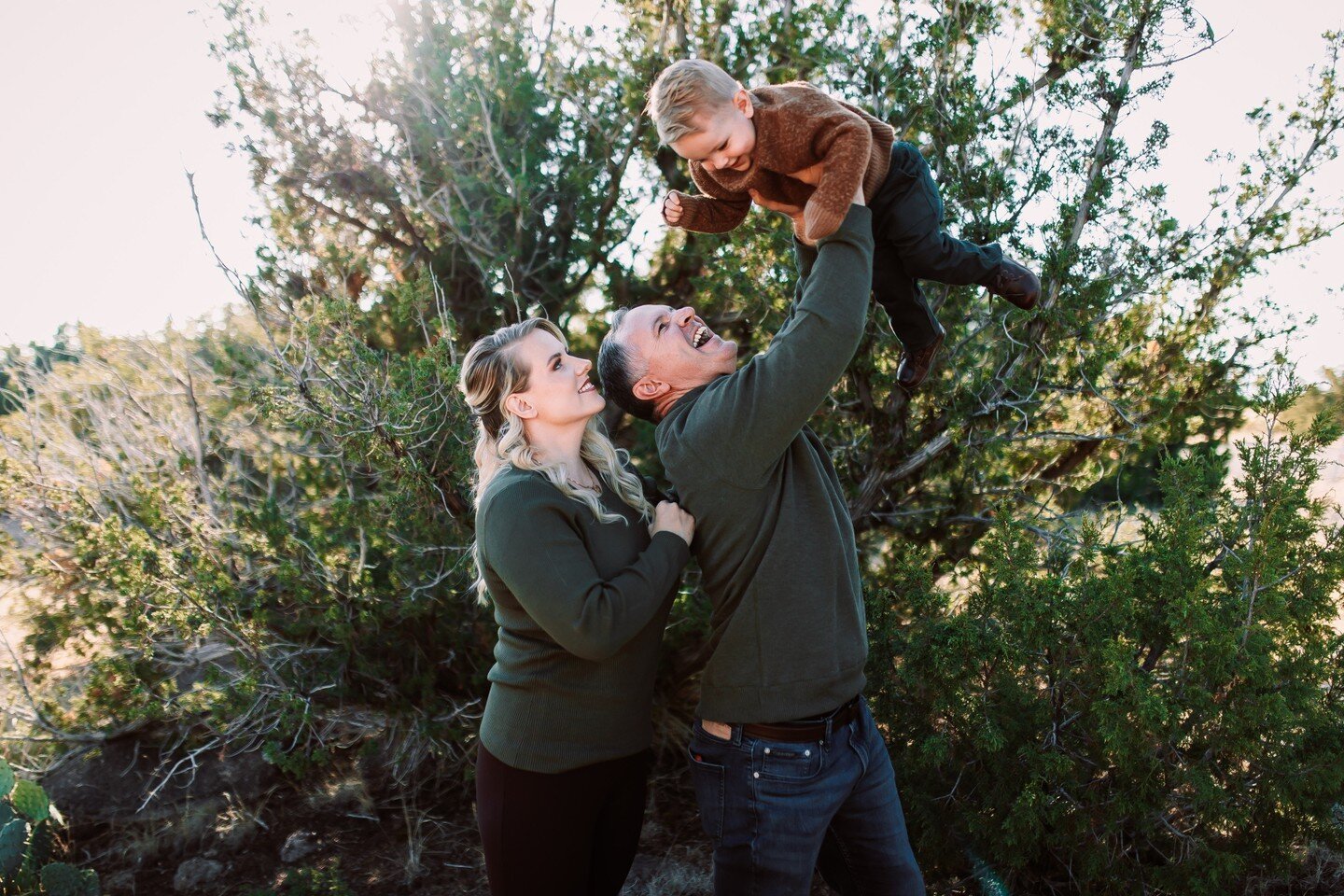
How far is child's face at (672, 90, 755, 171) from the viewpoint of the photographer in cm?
238

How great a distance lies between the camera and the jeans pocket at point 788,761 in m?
2.13

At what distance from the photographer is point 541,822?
2297mm

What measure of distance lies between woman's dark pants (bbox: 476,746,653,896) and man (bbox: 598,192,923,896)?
0.90ft

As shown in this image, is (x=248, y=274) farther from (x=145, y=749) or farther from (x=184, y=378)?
(x=145, y=749)

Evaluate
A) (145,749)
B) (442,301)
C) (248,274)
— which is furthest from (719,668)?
(145,749)

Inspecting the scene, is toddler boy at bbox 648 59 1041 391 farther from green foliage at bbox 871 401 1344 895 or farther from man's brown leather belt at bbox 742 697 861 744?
man's brown leather belt at bbox 742 697 861 744

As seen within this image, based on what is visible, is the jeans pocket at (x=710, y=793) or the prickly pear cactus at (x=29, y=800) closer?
the jeans pocket at (x=710, y=793)

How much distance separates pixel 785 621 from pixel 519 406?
2.88 ft

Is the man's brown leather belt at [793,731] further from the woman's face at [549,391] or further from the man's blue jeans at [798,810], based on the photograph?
the woman's face at [549,391]

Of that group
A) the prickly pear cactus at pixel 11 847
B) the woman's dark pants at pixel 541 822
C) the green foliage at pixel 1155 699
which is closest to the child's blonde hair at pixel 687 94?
the woman's dark pants at pixel 541 822

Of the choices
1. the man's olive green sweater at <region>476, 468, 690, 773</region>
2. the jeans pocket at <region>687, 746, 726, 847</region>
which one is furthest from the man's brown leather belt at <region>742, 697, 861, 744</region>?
the man's olive green sweater at <region>476, 468, 690, 773</region>

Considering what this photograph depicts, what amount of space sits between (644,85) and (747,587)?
356 centimetres

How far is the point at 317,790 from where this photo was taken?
16.6 ft

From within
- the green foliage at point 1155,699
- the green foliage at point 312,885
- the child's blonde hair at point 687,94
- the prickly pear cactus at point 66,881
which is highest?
the child's blonde hair at point 687,94
